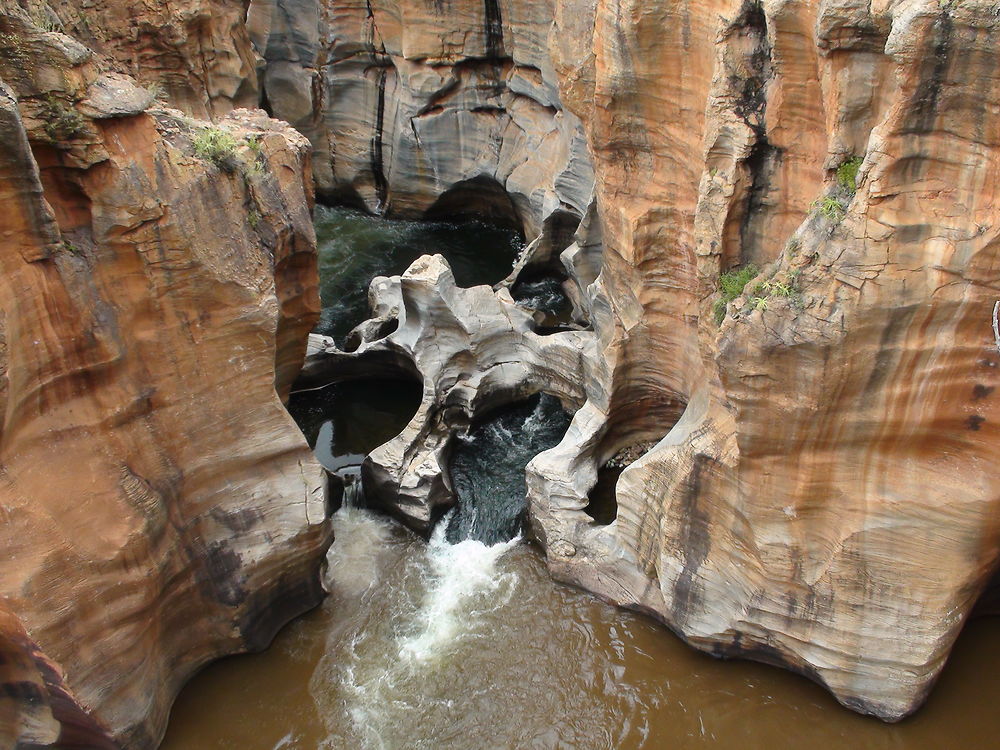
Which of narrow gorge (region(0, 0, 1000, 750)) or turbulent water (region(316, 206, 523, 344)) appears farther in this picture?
turbulent water (region(316, 206, 523, 344))

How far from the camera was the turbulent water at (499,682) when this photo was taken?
9000mm

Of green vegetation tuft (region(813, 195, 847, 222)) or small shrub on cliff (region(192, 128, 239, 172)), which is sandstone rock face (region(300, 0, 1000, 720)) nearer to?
green vegetation tuft (region(813, 195, 847, 222))

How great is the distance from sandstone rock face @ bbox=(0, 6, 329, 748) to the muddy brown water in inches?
29.6

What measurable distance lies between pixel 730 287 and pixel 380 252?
12.4 meters

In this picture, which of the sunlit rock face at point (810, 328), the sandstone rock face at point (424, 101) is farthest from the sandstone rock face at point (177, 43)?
the sunlit rock face at point (810, 328)

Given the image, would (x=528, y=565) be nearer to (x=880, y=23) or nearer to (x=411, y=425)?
(x=411, y=425)

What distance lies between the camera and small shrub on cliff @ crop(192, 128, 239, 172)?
8672 millimetres

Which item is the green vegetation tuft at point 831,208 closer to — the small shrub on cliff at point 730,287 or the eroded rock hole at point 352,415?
the small shrub on cliff at point 730,287

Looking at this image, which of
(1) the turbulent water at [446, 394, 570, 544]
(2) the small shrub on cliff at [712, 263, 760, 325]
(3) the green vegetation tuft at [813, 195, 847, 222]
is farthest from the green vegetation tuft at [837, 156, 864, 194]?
(1) the turbulent water at [446, 394, 570, 544]

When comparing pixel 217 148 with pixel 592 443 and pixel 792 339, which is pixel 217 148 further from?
pixel 592 443

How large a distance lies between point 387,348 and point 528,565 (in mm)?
5078

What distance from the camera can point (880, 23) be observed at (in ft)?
21.5

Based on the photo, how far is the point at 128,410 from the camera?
8.45 metres

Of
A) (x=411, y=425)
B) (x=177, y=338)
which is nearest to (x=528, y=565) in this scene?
(x=411, y=425)
